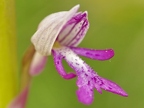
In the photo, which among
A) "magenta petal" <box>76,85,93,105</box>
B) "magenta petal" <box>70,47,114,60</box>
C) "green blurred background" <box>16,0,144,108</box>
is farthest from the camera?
"green blurred background" <box>16,0,144,108</box>

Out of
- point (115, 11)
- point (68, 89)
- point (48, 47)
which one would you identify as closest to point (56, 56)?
point (48, 47)

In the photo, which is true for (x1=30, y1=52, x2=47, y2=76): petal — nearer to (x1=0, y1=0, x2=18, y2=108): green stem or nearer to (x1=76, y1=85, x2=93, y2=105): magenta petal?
(x1=0, y1=0, x2=18, y2=108): green stem

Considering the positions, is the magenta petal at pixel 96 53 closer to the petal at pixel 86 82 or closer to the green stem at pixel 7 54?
the petal at pixel 86 82

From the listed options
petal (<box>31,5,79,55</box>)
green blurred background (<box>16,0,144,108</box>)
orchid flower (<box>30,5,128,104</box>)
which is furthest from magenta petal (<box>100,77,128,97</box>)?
green blurred background (<box>16,0,144,108</box>)

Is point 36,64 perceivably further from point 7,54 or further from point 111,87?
point 111,87

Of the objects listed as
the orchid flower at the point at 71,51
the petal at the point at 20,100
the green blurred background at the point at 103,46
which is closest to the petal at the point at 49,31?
the orchid flower at the point at 71,51

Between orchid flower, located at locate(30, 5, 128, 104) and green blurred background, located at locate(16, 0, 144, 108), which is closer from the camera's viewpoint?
orchid flower, located at locate(30, 5, 128, 104)

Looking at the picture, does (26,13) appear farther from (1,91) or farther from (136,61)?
(1,91)
